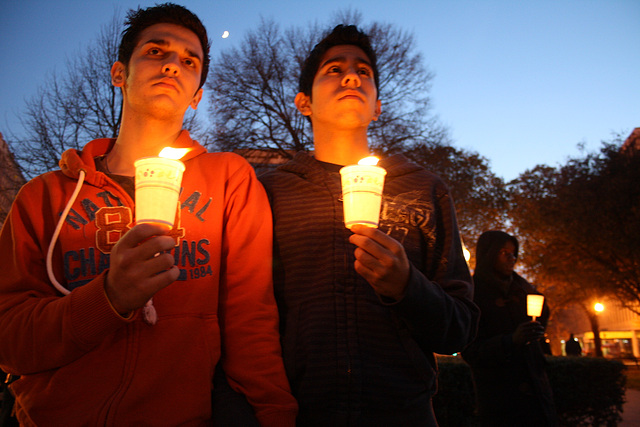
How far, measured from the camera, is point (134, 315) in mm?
1823

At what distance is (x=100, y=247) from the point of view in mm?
2191

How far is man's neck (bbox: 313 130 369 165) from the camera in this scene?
3.07 m

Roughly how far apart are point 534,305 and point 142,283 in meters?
5.48

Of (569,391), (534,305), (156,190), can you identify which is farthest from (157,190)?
(569,391)

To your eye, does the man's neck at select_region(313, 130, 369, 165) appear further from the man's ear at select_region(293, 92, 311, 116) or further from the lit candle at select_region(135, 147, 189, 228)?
the lit candle at select_region(135, 147, 189, 228)

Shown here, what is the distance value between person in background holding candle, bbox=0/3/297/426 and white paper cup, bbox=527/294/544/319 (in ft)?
14.8

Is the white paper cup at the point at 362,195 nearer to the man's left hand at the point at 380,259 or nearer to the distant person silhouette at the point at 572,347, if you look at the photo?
the man's left hand at the point at 380,259

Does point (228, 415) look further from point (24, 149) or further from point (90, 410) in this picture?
point (24, 149)

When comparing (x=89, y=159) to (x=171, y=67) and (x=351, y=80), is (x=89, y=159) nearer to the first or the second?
(x=171, y=67)

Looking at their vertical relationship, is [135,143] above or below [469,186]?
below

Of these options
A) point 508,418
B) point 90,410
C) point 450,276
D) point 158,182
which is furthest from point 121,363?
point 508,418

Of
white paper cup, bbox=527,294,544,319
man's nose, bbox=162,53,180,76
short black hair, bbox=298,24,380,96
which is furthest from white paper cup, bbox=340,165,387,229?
white paper cup, bbox=527,294,544,319

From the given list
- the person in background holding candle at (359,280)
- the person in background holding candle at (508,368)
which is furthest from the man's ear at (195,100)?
the person in background holding candle at (508,368)

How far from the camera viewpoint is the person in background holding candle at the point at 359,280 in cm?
218
